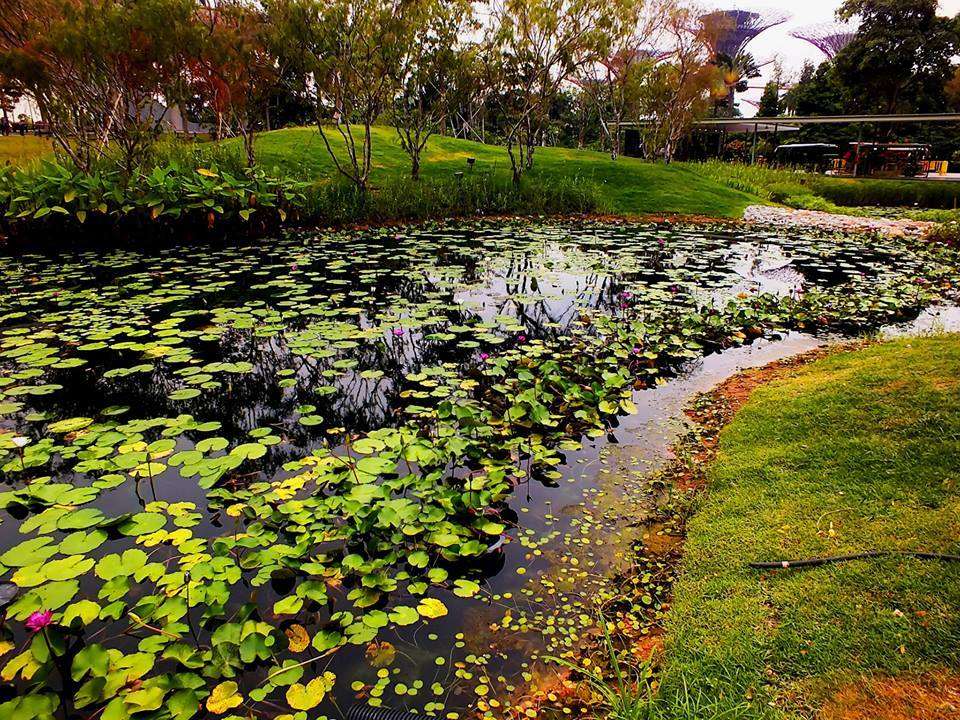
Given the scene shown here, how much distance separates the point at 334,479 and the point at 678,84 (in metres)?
22.0

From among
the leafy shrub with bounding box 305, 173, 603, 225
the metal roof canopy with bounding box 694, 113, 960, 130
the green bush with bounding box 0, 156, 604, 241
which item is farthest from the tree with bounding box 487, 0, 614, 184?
the metal roof canopy with bounding box 694, 113, 960, 130

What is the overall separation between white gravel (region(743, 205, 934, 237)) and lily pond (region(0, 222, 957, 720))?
22.8ft

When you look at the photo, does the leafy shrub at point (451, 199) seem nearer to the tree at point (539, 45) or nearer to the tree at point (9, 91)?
the tree at point (539, 45)

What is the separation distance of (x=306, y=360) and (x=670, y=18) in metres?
19.7

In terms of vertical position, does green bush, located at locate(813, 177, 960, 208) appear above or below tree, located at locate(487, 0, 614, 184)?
below

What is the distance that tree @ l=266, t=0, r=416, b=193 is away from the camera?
986cm

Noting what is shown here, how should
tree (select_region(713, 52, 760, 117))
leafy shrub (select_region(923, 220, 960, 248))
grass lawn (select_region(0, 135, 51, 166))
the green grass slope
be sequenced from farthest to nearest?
tree (select_region(713, 52, 760, 117)), grass lawn (select_region(0, 135, 51, 166)), the green grass slope, leafy shrub (select_region(923, 220, 960, 248))

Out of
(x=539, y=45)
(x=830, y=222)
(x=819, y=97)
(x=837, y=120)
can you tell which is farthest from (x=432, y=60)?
(x=819, y=97)

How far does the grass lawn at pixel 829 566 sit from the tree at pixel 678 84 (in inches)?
776

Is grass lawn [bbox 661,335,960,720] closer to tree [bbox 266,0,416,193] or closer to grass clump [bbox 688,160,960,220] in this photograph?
tree [bbox 266,0,416,193]

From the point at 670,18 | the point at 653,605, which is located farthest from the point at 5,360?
the point at 670,18

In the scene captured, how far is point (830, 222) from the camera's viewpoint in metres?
13.3

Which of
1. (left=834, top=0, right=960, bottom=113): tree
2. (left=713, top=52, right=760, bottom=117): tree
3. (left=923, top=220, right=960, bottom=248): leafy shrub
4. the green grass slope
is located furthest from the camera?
(left=713, top=52, right=760, bottom=117): tree

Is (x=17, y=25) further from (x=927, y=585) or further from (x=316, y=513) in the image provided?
(x=927, y=585)
